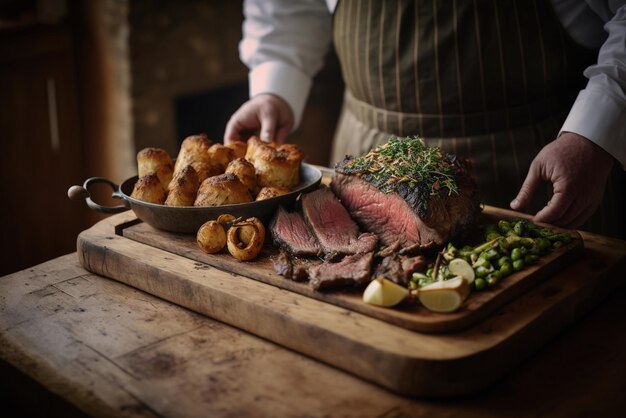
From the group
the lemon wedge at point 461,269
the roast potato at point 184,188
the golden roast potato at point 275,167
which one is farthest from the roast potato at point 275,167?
the lemon wedge at point 461,269

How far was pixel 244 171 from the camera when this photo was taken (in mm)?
2129

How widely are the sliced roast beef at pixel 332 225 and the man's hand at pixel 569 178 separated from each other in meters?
0.48

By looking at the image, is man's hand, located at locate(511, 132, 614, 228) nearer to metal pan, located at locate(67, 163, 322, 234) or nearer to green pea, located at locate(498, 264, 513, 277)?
green pea, located at locate(498, 264, 513, 277)

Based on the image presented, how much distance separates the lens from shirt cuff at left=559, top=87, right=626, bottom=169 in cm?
208

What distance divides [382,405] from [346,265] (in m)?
0.42

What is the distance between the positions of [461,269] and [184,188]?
2.84 feet

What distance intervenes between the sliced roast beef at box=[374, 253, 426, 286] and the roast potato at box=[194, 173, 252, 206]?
0.51 m

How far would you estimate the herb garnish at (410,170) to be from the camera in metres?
1.94

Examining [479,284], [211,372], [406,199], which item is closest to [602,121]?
[406,199]

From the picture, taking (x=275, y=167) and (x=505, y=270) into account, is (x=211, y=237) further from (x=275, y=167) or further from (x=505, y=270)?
(x=505, y=270)

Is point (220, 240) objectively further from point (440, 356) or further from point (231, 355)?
point (440, 356)

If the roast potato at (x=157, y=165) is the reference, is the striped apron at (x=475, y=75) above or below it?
above

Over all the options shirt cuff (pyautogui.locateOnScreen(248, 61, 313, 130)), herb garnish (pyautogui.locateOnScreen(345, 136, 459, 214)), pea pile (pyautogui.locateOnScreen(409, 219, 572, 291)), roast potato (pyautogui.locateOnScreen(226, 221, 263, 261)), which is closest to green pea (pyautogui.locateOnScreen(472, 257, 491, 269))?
pea pile (pyautogui.locateOnScreen(409, 219, 572, 291))

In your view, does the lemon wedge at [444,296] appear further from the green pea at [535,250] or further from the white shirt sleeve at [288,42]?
Answer: the white shirt sleeve at [288,42]
